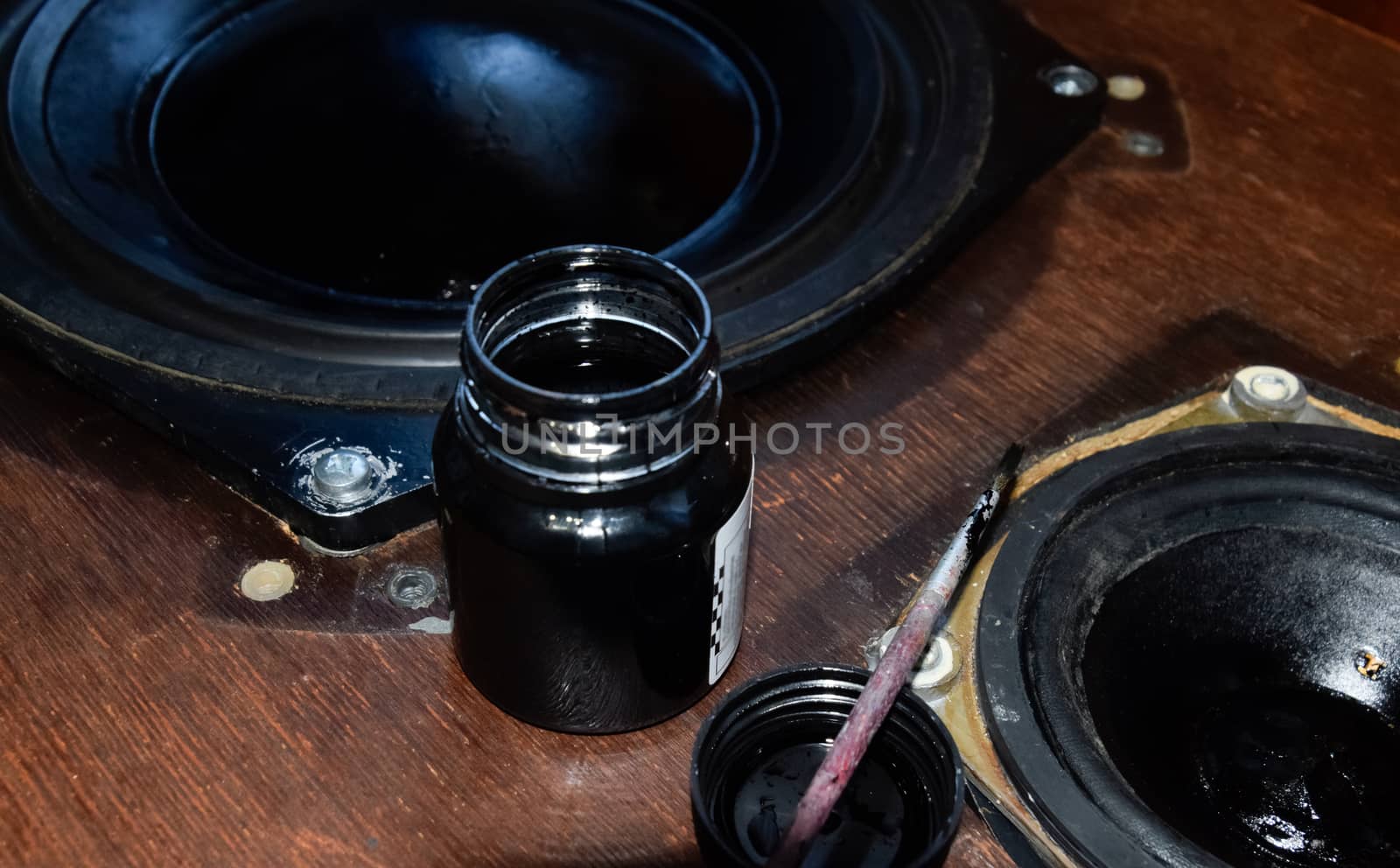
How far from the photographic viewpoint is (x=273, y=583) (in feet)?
2.44

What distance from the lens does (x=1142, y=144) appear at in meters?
1.04

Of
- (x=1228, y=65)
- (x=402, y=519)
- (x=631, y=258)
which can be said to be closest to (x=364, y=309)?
(x=402, y=519)

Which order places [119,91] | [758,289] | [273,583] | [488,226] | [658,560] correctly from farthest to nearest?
[488,226]
[119,91]
[758,289]
[273,583]
[658,560]

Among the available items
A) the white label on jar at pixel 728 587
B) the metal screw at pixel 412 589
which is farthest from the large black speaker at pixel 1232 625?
the metal screw at pixel 412 589

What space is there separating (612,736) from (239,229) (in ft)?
1.81

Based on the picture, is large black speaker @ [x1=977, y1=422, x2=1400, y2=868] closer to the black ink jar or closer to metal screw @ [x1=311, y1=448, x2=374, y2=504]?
the black ink jar

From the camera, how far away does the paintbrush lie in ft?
1.90

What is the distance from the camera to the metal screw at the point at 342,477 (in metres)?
0.74

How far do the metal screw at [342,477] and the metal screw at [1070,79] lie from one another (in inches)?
23.5

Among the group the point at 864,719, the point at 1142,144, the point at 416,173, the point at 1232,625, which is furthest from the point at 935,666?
the point at 416,173

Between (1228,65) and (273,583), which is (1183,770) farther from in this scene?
(1228,65)

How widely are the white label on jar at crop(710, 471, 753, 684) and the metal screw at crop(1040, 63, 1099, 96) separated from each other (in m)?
0.53

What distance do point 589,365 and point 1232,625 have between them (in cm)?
41

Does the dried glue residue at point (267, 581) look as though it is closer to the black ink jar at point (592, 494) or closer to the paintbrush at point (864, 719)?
the black ink jar at point (592, 494)
